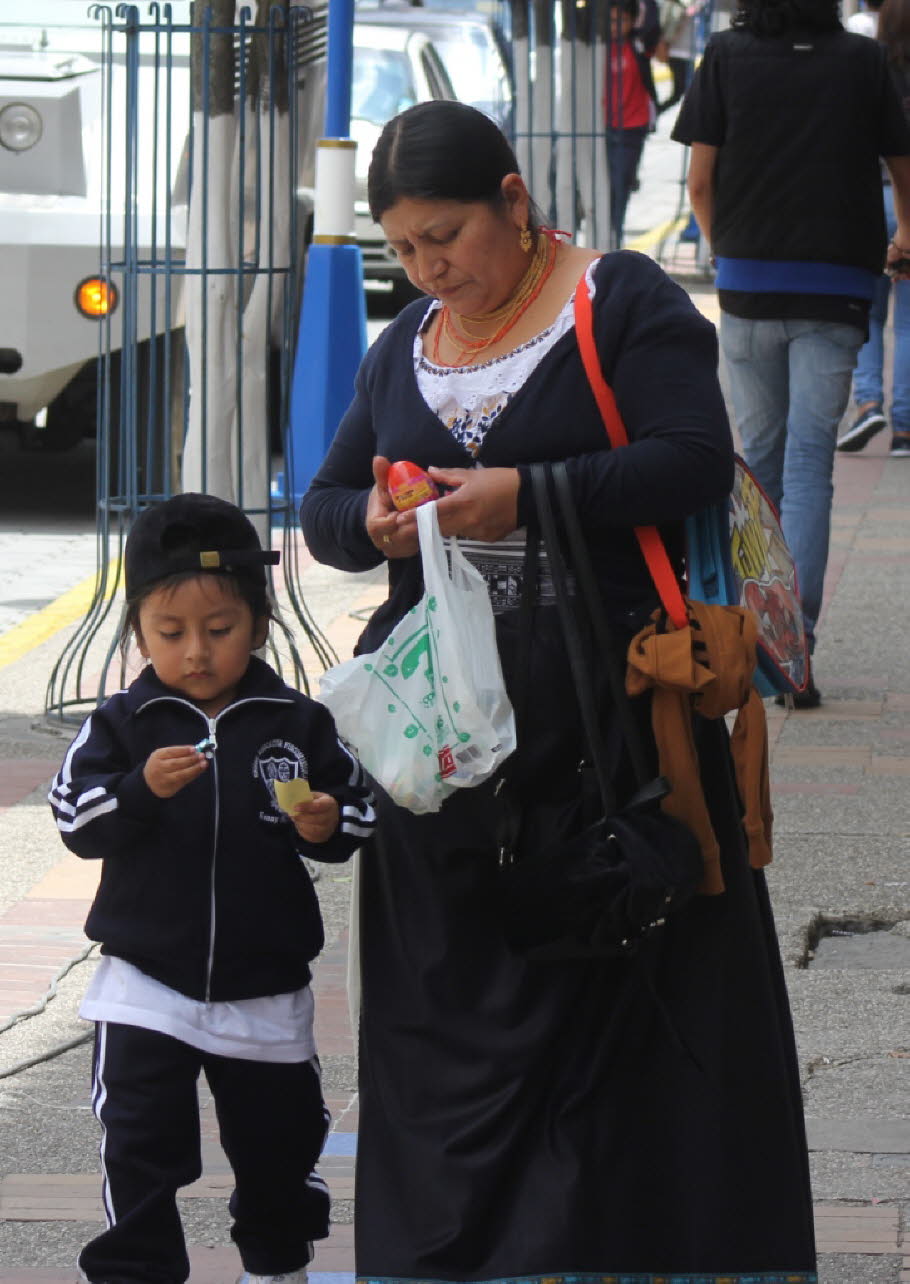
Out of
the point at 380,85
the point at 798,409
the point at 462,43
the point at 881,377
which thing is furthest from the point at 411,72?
the point at 798,409

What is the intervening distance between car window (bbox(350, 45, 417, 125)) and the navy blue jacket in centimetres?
1228

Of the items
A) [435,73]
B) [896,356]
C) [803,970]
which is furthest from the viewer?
[435,73]

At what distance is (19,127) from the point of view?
879 centimetres

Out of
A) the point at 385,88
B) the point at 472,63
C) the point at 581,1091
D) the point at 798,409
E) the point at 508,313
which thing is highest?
the point at 472,63

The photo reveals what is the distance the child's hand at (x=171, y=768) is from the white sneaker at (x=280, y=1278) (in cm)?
75

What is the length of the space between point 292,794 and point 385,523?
37 centimetres

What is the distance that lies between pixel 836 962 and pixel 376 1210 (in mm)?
1923

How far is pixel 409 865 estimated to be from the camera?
10.2ft

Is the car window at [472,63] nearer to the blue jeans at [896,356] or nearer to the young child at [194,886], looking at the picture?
the blue jeans at [896,356]

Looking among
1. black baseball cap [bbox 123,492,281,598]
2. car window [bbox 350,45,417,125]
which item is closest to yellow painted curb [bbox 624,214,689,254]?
car window [bbox 350,45,417,125]

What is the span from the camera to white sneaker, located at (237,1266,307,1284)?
10.8 feet

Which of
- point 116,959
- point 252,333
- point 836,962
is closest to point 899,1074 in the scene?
point 836,962

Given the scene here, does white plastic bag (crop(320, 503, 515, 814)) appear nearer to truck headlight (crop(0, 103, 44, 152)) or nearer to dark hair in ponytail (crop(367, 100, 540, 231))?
dark hair in ponytail (crop(367, 100, 540, 231))

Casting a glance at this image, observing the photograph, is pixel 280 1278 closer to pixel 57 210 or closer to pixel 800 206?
pixel 800 206
